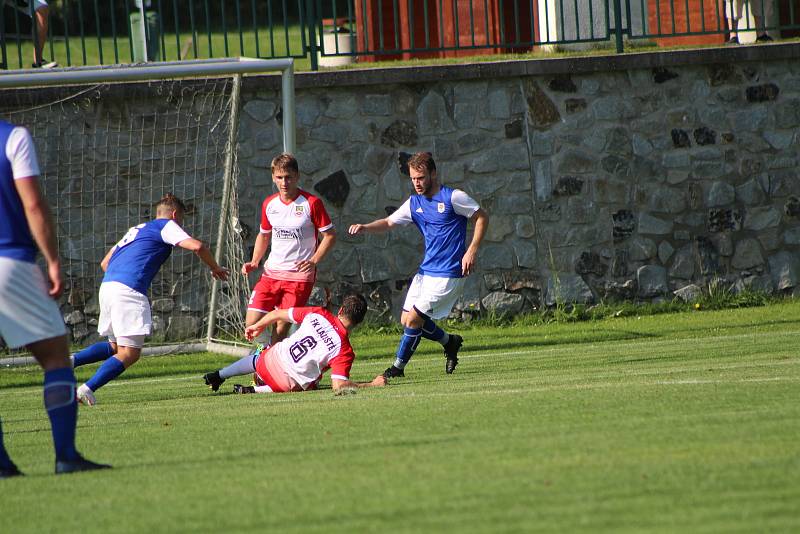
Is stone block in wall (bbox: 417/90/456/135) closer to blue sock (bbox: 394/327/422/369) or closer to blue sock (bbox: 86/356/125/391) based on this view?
blue sock (bbox: 394/327/422/369)

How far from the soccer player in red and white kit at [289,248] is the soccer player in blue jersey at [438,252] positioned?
0.52 m

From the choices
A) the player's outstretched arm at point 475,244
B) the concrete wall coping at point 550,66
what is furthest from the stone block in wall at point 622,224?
the player's outstretched arm at point 475,244

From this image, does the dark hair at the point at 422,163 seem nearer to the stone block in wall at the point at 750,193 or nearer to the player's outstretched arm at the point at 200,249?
the player's outstretched arm at the point at 200,249

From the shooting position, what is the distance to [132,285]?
912 cm

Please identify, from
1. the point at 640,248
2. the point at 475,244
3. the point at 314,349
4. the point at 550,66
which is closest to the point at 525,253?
the point at 640,248

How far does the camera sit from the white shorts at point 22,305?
532 cm

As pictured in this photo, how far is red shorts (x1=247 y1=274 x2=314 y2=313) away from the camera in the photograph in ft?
34.1

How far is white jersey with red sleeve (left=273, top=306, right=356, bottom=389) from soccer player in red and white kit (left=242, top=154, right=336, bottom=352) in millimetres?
1562

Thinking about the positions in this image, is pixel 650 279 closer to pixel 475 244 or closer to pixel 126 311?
pixel 475 244

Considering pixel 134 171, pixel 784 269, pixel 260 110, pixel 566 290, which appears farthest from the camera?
pixel 784 269

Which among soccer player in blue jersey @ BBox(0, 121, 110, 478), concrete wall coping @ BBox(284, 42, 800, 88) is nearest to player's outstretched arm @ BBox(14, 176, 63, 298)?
soccer player in blue jersey @ BBox(0, 121, 110, 478)

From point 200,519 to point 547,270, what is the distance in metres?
9.19

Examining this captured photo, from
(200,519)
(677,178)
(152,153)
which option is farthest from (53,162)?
(200,519)

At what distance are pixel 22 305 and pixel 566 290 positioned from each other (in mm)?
8722
